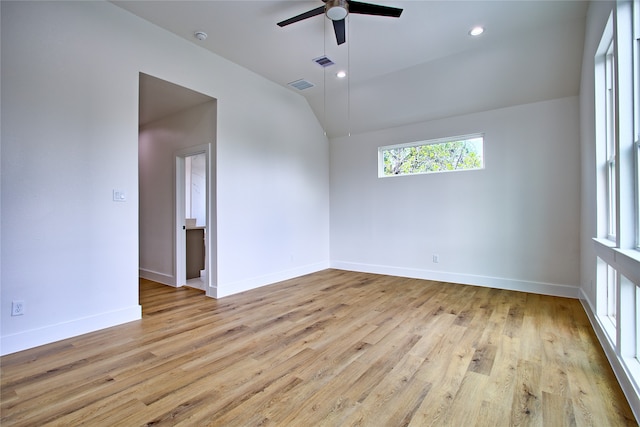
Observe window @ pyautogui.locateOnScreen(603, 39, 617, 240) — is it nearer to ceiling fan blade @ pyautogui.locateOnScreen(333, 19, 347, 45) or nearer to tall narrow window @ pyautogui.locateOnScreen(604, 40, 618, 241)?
tall narrow window @ pyautogui.locateOnScreen(604, 40, 618, 241)

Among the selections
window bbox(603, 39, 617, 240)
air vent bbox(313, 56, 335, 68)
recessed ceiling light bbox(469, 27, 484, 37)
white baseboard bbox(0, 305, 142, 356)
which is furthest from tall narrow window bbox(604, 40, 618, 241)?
white baseboard bbox(0, 305, 142, 356)

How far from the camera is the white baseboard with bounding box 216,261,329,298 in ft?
13.5

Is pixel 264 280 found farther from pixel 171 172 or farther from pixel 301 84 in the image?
pixel 301 84

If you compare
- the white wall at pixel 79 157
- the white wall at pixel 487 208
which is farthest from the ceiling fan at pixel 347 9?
the white wall at pixel 487 208

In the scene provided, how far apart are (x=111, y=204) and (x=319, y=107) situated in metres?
3.85

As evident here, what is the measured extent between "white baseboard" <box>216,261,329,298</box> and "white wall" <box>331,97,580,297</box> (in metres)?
0.88

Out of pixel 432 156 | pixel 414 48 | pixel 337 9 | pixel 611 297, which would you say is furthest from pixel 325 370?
pixel 432 156

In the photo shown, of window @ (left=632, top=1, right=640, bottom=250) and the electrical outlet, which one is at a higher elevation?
window @ (left=632, top=1, right=640, bottom=250)

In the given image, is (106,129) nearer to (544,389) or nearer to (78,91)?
(78,91)

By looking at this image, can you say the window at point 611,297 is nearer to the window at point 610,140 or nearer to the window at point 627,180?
the window at point 610,140

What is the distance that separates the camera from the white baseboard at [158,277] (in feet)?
15.5

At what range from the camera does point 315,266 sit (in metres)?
5.83

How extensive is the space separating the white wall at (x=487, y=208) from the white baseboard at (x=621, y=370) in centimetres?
138

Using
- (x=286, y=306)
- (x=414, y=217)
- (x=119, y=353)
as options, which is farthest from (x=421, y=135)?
(x=119, y=353)
